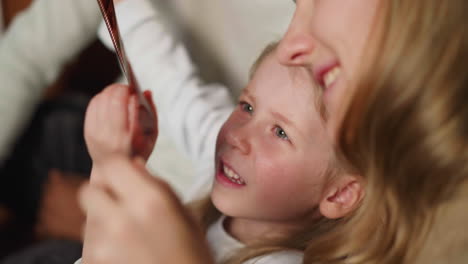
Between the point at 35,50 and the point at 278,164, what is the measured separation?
0.28 metres

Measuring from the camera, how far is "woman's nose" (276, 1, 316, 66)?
0.25 metres

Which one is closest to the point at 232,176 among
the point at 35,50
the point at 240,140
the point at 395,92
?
the point at 240,140

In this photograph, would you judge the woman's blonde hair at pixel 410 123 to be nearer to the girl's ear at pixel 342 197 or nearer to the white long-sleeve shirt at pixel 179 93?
the girl's ear at pixel 342 197

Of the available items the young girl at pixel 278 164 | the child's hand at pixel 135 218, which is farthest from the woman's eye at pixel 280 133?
the child's hand at pixel 135 218

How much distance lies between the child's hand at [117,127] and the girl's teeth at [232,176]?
0.24 ft

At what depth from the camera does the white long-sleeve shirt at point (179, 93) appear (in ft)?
1.45

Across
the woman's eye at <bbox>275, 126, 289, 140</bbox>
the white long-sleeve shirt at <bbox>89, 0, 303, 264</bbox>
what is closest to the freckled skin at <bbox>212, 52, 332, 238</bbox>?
the woman's eye at <bbox>275, 126, 289, 140</bbox>

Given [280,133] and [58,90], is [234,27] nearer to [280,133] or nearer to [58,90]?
[280,133]

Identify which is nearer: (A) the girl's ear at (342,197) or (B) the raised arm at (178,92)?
(A) the girl's ear at (342,197)

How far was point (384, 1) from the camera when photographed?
22 centimetres

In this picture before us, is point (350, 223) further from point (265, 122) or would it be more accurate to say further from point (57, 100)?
point (57, 100)

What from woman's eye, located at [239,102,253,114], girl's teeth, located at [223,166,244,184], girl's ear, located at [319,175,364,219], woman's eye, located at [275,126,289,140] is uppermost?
woman's eye, located at [239,102,253,114]

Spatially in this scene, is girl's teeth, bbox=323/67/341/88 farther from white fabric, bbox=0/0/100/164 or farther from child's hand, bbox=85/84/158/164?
white fabric, bbox=0/0/100/164

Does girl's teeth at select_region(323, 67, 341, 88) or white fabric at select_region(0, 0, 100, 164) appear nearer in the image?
girl's teeth at select_region(323, 67, 341, 88)
